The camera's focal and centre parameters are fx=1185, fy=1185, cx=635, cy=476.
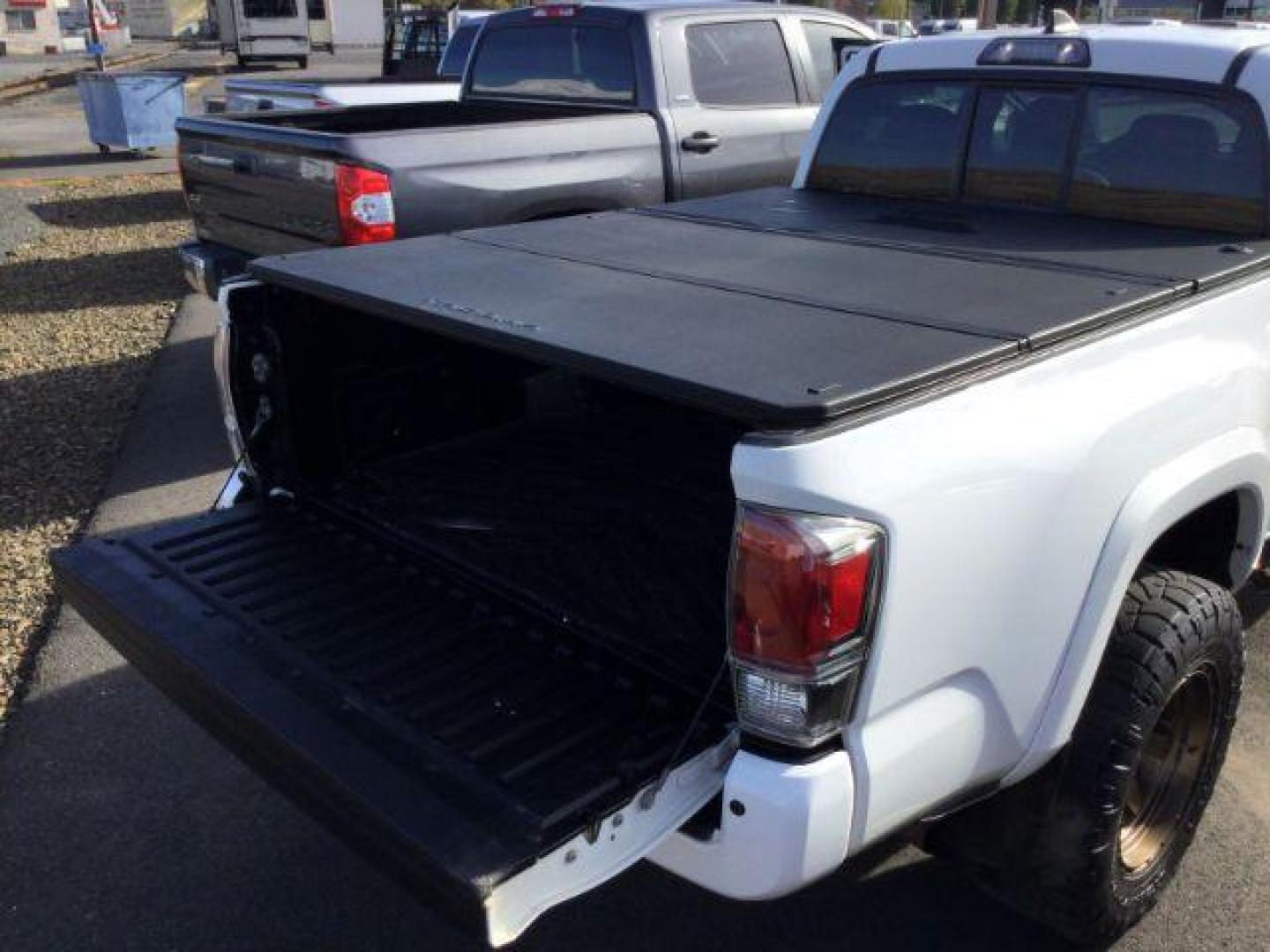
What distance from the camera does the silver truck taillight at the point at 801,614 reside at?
6.14 feet

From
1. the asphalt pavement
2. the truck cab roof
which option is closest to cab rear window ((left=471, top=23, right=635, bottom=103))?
the truck cab roof

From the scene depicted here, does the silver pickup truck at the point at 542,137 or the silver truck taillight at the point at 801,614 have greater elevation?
the silver pickup truck at the point at 542,137

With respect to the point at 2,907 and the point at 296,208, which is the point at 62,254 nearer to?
the point at 296,208

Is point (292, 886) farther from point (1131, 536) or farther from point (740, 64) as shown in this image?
point (740, 64)

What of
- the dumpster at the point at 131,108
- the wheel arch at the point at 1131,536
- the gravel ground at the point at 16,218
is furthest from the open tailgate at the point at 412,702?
the dumpster at the point at 131,108

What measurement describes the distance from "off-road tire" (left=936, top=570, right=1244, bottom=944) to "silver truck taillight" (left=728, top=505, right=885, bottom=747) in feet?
2.59

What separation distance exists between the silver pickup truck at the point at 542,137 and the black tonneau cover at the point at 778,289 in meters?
2.02

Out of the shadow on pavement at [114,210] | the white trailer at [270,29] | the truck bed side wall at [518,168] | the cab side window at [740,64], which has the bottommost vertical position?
the shadow on pavement at [114,210]

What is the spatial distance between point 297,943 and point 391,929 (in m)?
0.22

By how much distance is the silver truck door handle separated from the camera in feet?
22.0

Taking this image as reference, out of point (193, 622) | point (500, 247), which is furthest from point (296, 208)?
point (193, 622)

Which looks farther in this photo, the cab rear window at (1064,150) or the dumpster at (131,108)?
the dumpster at (131,108)

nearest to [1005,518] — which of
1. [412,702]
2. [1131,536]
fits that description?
[1131,536]

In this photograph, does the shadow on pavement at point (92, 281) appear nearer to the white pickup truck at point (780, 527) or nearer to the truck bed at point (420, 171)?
the truck bed at point (420, 171)
